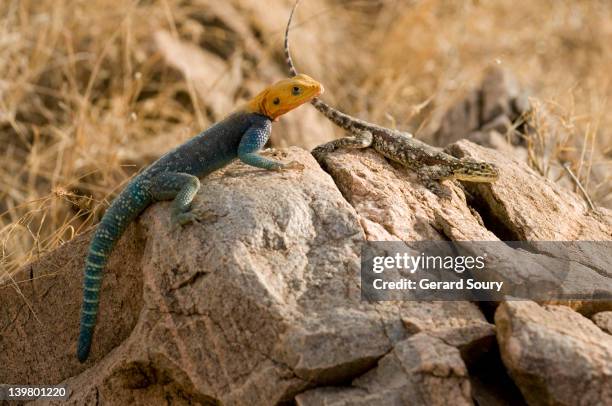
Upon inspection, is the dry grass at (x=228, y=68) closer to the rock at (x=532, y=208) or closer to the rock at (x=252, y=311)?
the rock at (x=532, y=208)

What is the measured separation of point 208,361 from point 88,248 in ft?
3.87

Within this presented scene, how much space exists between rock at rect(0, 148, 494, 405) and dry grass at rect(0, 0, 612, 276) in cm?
217

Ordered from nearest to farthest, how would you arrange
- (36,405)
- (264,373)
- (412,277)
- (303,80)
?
(264,373) → (412,277) → (36,405) → (303,80)

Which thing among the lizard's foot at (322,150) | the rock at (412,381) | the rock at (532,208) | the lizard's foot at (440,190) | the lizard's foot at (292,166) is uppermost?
the lizard's foot at (292,166)

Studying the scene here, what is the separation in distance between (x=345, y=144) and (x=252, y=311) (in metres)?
1.68

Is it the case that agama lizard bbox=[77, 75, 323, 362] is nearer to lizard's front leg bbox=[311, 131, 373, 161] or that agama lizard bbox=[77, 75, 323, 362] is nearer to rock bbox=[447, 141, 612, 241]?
lizard's front leg bbox=[311, 131, 373, 161]

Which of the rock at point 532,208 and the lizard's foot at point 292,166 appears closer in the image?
the lizard's foot at point 292,166

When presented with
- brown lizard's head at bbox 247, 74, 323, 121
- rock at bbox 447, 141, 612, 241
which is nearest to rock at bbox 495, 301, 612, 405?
rock at bbox 447, 141, 612, 241

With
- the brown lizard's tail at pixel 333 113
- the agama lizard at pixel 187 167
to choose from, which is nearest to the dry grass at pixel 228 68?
the brown lizard's tail at pixel 333 113

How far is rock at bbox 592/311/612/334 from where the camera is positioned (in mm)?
3463

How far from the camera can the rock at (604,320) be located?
346 centimetres

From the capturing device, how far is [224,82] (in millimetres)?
8523

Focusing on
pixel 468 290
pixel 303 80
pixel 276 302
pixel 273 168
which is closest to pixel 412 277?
pixel 468 290

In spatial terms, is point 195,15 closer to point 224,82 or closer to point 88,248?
point 224,82
